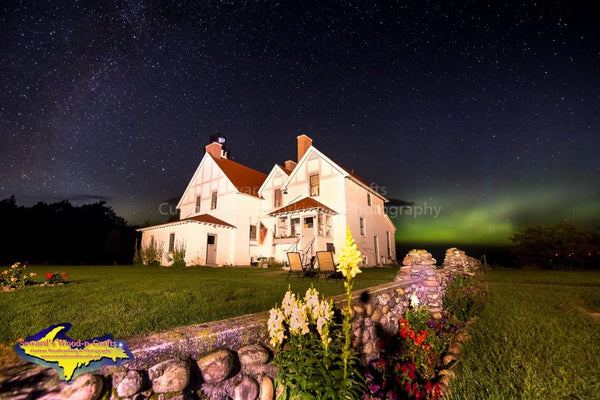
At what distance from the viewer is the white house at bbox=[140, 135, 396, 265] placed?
61.5 feet

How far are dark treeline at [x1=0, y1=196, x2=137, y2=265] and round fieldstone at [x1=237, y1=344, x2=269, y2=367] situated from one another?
2850cm

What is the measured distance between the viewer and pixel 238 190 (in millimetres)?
21609

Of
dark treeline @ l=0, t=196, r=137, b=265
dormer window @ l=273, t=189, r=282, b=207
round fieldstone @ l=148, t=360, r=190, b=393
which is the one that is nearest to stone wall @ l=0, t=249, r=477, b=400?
round fieldstone @ l=148, t=360, r=190, b=393

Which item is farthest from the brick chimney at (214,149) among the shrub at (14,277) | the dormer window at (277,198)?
the shrub at (14,277)

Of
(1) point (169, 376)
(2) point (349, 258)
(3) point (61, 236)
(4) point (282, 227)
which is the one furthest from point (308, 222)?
(3) point (61, 236)

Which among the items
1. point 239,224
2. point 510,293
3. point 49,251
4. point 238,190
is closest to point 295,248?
point 239,224

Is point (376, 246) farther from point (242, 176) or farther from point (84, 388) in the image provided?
point (84, 388)

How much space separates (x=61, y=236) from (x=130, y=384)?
32471mm

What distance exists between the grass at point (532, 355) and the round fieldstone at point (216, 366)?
2725 mm

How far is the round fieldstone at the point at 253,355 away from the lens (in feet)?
9.15

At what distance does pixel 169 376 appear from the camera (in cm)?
221

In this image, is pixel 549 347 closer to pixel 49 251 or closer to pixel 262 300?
pixel 262 300

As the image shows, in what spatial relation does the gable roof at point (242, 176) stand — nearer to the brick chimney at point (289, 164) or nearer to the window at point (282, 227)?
the brick chimney at point (289, 164)

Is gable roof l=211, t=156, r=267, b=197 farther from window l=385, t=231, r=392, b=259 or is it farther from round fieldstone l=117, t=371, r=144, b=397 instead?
round fieldstone l=117, t=371, r=144, b=397
